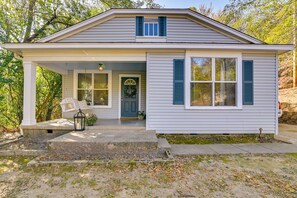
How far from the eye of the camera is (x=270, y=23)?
921 cm

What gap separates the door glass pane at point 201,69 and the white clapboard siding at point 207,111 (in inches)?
23.5

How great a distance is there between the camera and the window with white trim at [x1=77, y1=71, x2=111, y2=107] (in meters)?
8.04

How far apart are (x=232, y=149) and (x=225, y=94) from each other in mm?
1959

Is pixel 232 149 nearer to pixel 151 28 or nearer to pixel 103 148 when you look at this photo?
pixel 103 148

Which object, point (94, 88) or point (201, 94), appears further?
point (94, 88)

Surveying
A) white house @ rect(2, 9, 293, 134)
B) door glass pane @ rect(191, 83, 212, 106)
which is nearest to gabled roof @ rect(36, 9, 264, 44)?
white house @ rect(2, 9, 293, 134)

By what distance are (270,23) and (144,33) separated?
A: 7.47 meters

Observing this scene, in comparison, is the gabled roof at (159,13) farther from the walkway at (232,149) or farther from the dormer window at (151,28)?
the walkway at (232,149)

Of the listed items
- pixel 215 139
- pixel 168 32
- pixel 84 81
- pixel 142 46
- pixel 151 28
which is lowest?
pixel 215 139

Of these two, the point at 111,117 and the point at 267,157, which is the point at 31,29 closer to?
the point at 111,117

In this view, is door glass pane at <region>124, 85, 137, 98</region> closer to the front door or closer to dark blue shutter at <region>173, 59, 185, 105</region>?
the front door

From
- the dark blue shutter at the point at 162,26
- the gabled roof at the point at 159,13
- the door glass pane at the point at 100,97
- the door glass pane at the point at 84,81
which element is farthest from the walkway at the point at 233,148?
the door glass pane at the point at 84,81

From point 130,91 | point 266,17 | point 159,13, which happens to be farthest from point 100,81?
point 266,17

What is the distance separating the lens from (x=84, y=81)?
809cm
